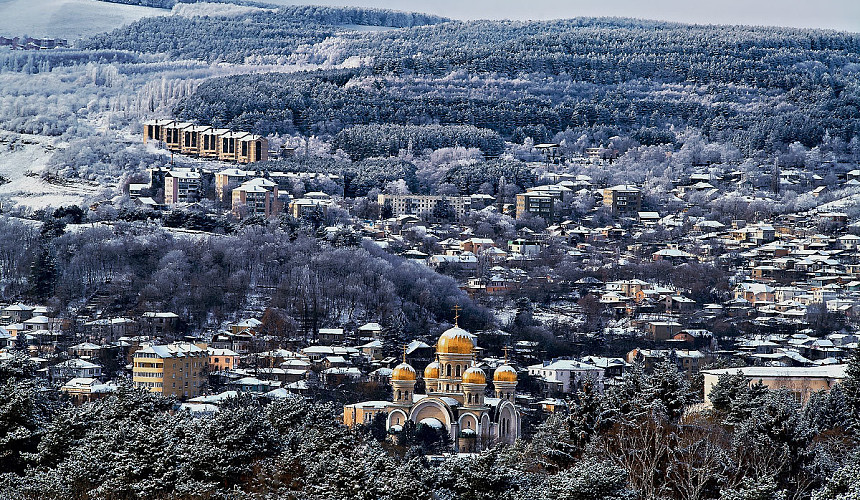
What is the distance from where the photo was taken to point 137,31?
129750 millimetres

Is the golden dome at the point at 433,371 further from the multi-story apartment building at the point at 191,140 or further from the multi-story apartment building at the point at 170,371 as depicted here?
the multi-story apartment building at the point at 191,140

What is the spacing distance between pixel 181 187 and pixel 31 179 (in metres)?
7.76

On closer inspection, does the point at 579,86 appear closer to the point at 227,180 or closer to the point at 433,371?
the point at 227,180

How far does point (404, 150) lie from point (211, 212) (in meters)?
21.0

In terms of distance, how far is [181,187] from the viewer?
83312 millimetres

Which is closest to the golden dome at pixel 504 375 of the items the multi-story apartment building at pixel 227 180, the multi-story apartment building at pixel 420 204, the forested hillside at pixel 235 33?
the multi-story apartment building at pixel 227 180

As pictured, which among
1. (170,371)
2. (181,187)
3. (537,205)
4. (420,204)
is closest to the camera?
(170,371)

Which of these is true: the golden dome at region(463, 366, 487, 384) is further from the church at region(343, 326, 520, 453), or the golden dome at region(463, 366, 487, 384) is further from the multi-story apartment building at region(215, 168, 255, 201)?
the multi-story apartment building at region(215, 168, 255, 201)

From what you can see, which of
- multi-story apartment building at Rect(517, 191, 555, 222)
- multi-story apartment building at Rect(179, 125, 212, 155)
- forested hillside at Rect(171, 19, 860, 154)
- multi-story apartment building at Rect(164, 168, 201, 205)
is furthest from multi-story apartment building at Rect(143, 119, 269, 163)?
multi-story apartment building at Rect(517, 191, 555, 222)

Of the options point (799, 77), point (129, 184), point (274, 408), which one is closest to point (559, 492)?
point (274, 408)

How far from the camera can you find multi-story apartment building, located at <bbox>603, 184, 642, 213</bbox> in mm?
92625

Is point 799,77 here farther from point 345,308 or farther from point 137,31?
point 345,308

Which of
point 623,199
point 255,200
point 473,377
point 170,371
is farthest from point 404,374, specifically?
point 623,199

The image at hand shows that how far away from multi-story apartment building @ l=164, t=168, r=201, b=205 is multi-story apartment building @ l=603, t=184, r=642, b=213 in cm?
1912
